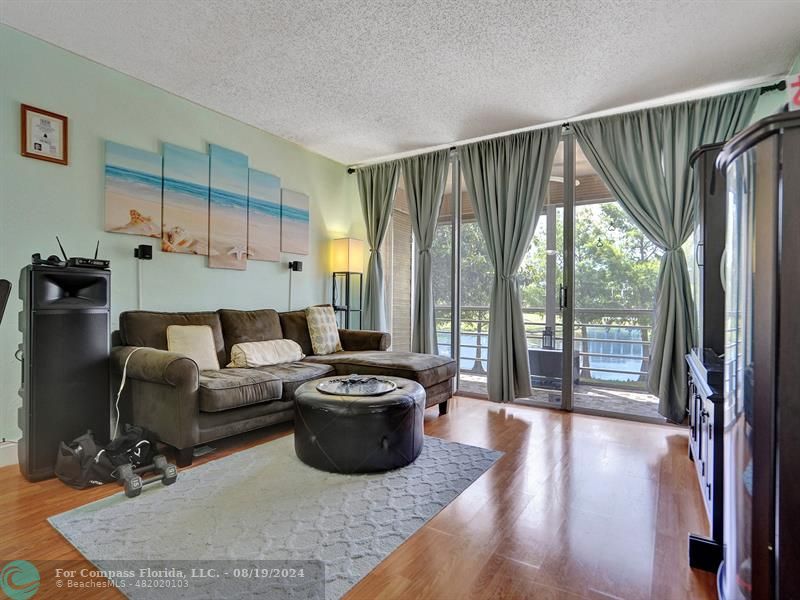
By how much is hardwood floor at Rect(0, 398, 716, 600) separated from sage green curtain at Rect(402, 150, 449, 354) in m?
1.73

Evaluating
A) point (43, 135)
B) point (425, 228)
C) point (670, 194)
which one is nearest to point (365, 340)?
point (425, 228)

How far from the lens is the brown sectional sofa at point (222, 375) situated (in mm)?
2438

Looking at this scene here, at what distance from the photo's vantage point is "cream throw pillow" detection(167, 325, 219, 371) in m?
2.97

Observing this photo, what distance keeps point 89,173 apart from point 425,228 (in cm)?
300

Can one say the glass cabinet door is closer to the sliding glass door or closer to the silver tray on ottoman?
the silver tray on ottoman

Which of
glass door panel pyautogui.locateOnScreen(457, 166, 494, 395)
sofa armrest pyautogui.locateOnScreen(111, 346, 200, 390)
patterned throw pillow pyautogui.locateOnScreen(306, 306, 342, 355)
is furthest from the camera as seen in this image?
glass door panel pyautogui.locateOnScreen(457, 166, 494, 395)

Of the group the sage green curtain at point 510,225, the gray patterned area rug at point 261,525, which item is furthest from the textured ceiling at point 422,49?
the gray patterned area rug at point 261,525

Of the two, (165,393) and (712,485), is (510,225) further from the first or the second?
(165,393)

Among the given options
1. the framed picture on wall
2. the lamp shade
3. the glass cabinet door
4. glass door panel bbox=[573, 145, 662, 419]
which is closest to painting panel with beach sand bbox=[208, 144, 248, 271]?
the framed picture on wall

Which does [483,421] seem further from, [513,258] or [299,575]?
[299,575]

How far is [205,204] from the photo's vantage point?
3510 mm

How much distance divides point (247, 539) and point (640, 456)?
97.1 inches

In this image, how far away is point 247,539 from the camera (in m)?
1.68

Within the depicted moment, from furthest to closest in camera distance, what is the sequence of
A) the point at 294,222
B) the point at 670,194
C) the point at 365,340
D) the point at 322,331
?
the point at 294,222, the point at 365,340, the point at 322,331, the point at 670,194
